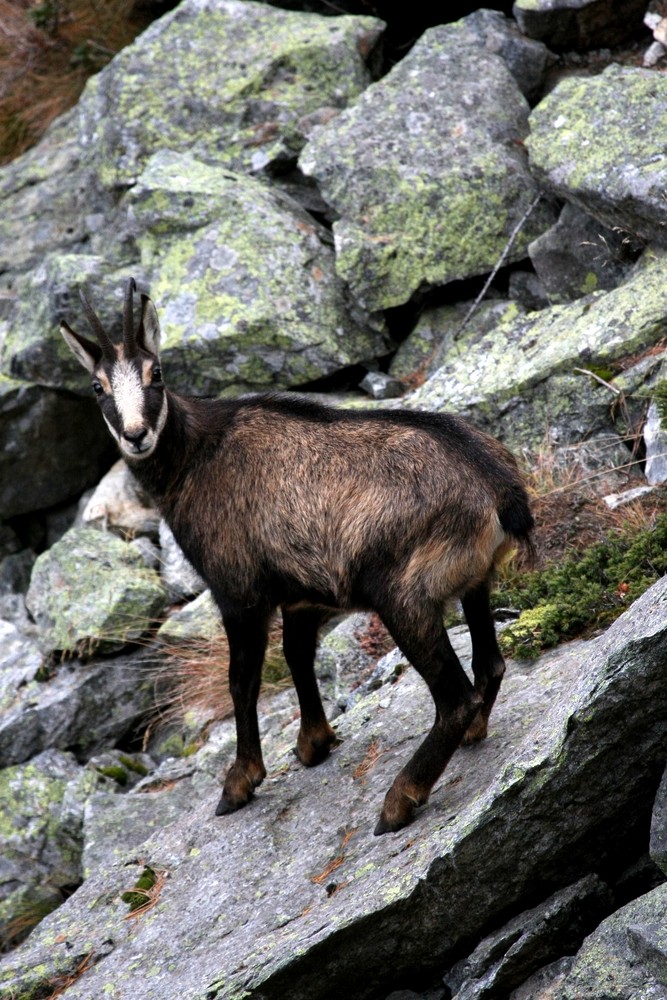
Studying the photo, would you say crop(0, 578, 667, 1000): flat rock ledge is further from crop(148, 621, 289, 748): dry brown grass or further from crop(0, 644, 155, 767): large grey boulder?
crop(0, 644, 155, 767): large grey boulder

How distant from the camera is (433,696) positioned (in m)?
5.71

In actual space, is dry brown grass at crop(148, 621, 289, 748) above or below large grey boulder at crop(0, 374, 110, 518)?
below

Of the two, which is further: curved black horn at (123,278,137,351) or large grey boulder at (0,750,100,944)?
large grey boulder at (0,750,100,944)

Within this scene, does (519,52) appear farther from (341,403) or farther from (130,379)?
(130,379)

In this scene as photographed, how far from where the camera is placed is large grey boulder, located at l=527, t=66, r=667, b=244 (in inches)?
366

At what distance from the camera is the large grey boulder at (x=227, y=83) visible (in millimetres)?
12562

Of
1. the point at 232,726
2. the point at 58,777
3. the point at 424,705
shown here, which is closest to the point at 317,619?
the point at 424,705

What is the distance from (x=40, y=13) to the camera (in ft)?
51.3

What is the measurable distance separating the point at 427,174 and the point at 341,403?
2.36 metres

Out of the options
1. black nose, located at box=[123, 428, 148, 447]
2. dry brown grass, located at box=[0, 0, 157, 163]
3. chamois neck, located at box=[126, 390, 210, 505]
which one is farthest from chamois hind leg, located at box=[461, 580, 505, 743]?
dry brown grass, located at box=[0, 0, 157, 163]

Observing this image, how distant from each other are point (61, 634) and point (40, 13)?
372 inches

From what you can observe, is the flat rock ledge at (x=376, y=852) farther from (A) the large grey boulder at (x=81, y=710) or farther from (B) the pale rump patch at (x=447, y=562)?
(A) the large grey boulder at (x=81, y=710)

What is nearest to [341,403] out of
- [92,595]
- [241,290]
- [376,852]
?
[241,290]

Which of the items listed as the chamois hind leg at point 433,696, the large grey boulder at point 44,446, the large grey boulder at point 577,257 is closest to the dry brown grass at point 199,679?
the chamois hind leg at point 433,696
